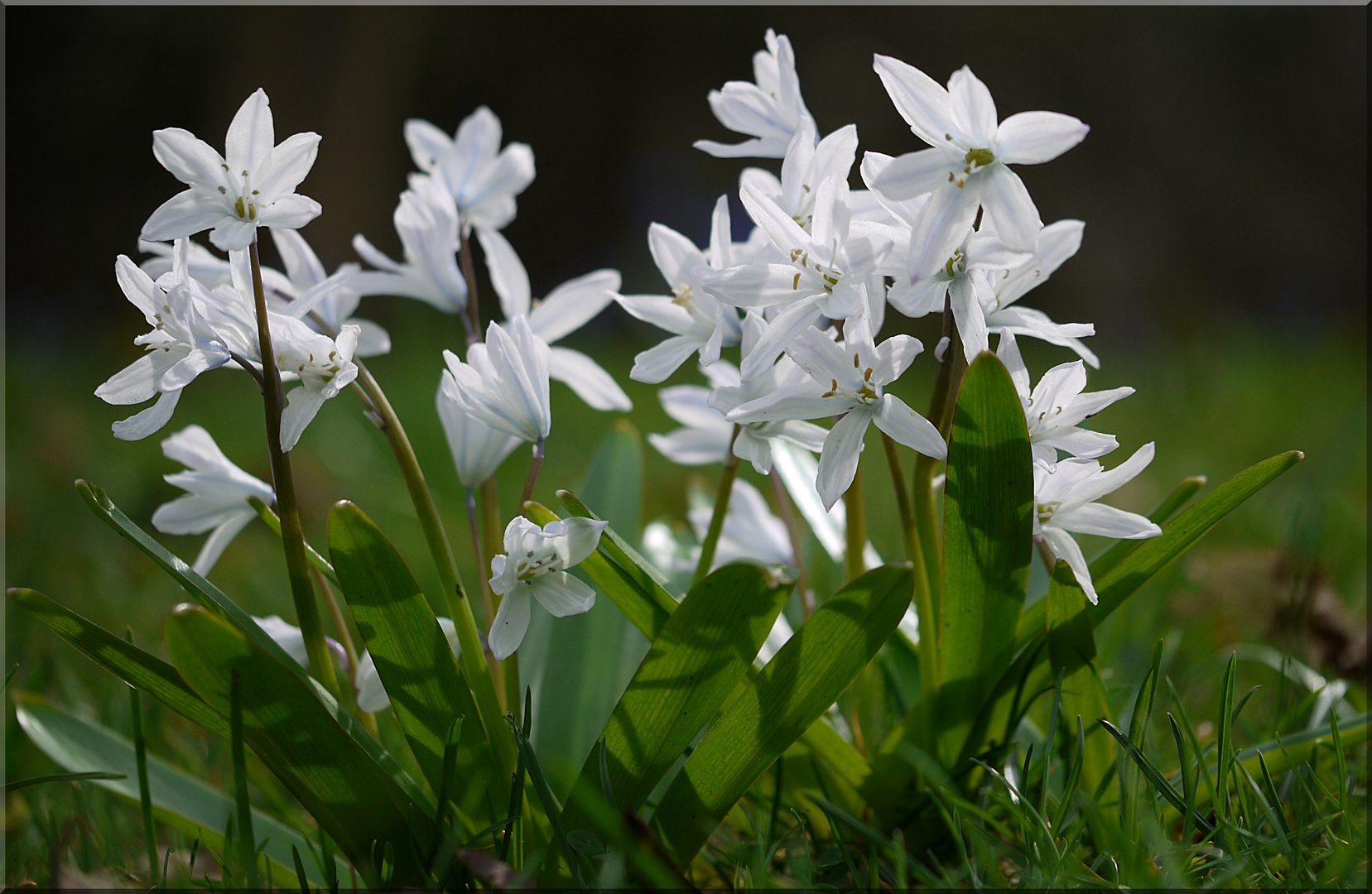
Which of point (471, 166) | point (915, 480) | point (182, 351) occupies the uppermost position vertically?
point (471, 166)

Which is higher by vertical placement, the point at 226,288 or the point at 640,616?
the point at 226,288

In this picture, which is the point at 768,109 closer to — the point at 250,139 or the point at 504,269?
the point at 504,269

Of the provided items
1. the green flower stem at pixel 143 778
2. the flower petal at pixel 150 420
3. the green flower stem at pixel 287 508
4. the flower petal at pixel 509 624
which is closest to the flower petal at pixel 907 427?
the flower petal at pixel 509 624

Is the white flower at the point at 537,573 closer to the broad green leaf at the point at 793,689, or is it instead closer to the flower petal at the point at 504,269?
the broad green leaf at the point at 793,689

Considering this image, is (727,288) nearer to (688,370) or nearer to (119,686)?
(119,686)

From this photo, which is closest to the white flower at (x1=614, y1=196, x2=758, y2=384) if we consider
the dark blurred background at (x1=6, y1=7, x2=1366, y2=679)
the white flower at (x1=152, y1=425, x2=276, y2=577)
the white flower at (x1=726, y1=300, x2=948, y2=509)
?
the white flower at (x1=726, y1=300, x2=948, y2=509)

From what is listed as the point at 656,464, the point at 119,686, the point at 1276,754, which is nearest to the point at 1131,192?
the point at 656,464
